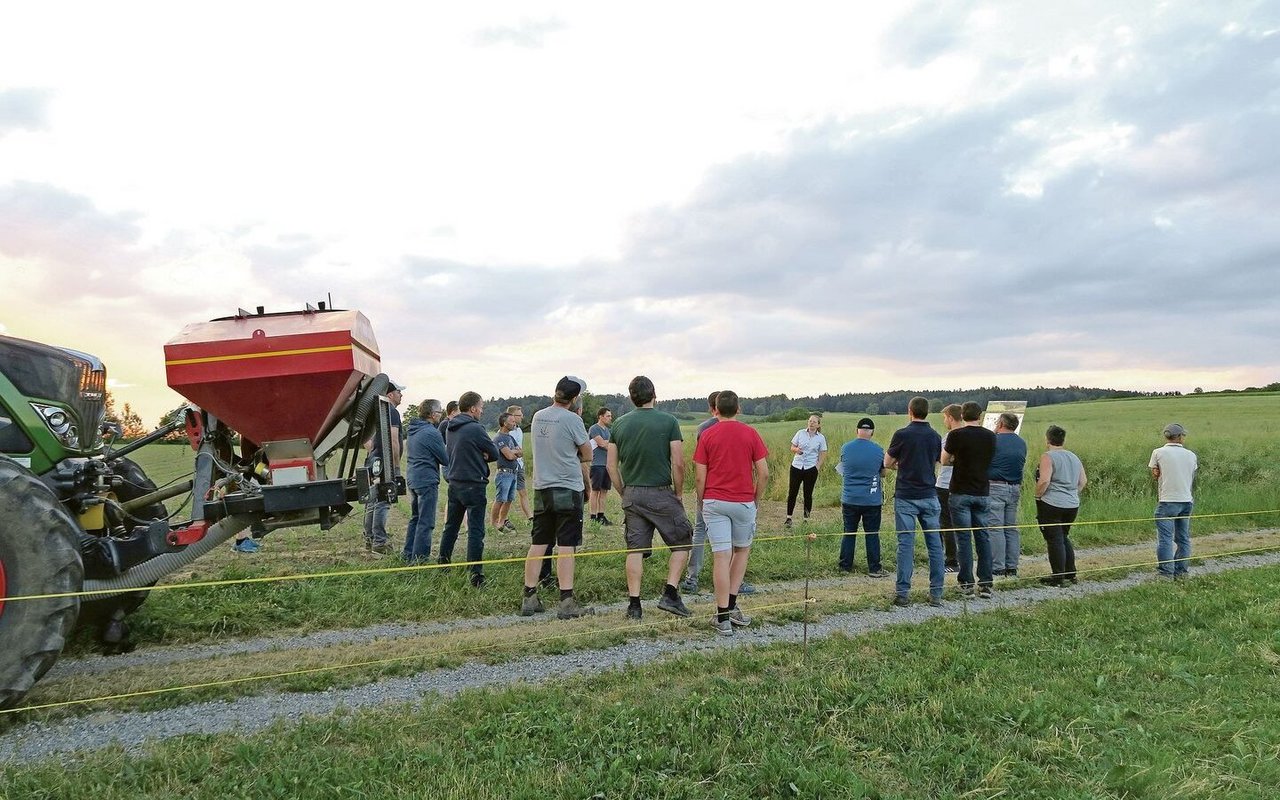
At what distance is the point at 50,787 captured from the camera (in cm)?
355

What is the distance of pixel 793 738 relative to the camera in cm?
421

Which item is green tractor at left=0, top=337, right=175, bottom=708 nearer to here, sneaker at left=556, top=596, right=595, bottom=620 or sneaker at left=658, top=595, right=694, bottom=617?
sneaker at left=556, top=596, right=595, bottom=620

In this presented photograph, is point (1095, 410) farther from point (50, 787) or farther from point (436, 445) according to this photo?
point (50, 787)

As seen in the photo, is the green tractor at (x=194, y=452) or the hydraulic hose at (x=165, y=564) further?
the hydraulic hose at (x=165, y=564)

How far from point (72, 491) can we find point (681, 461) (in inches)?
182

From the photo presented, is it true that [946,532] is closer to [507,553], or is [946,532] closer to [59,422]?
[507,553]

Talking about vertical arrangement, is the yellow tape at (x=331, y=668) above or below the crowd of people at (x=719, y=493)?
below

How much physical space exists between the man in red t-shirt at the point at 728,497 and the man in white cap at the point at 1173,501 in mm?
5812

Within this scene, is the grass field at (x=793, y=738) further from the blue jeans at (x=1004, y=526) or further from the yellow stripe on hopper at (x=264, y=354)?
the blue jeans at (x=1004, y=526)

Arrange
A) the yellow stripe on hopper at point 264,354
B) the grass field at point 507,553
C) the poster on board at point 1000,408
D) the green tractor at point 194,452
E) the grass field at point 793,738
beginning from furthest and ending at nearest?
the poster on board at point 1000,408 → the grass field at point 507,553 → the yellow stripe on hopper at point 264,354 → the green tractor at point 194,452 → the grass field at point 793,738

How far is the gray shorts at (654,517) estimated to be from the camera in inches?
269

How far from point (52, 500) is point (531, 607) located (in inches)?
147

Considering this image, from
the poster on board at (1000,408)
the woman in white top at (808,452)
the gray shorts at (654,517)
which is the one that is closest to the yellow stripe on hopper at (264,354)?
the gray shorts at (654,517)

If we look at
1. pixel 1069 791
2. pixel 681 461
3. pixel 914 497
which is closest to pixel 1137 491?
pixel 914 497
